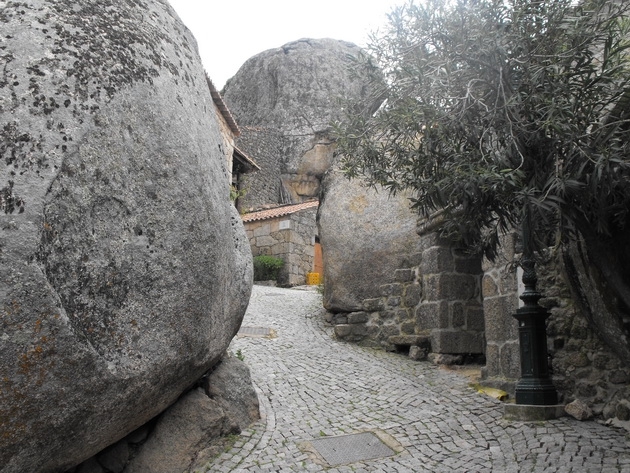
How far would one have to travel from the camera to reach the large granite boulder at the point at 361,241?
7.77 metres

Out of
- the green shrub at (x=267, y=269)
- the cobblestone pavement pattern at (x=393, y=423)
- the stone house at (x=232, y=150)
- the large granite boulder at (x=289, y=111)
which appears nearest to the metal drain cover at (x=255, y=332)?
the cobblestone pavement pattern at (x=393, y=423)

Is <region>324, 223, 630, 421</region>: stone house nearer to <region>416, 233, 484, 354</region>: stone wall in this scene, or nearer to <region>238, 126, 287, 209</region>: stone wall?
<region>416, 233, 484, 354</region>: stone wall

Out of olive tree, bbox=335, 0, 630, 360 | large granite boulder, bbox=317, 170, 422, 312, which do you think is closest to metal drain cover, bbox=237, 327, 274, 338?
large granite boulder, bbox=317, 170, 422, 312

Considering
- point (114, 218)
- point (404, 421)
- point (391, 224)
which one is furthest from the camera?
point (391, 224)

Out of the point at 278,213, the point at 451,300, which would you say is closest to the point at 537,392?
the point at 451,300

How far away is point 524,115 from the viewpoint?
11.7 ft

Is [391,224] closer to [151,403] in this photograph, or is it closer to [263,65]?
[151,403]

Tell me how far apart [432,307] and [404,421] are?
2.36 meters

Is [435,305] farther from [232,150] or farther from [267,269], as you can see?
[232,150]

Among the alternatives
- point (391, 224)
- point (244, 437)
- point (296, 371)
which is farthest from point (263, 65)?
point (244, 437)

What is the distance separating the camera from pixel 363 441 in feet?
14.1

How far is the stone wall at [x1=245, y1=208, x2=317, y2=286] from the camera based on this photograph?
16156 millimetres

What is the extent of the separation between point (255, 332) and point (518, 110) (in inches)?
200

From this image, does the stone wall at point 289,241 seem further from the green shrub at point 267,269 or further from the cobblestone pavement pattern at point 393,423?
the cobblestone pavement pattern at point 393,423
